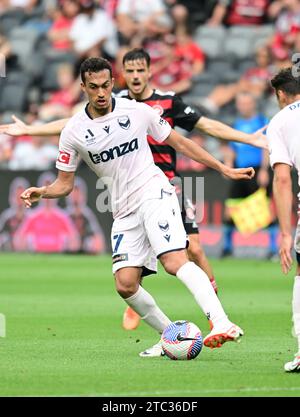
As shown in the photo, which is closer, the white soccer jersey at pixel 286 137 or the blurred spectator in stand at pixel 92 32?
the white soccer jersey at pixel 286 137

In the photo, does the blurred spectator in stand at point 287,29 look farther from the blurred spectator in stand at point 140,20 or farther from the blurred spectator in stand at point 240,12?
the blurred spectator in stand at point 140,20

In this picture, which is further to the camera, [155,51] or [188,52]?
[188,52]

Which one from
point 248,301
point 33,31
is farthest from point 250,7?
point 248,301

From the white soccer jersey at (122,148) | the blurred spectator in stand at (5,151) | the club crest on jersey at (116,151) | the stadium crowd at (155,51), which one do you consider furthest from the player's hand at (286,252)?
the blurred spectator in stand at (5,151)

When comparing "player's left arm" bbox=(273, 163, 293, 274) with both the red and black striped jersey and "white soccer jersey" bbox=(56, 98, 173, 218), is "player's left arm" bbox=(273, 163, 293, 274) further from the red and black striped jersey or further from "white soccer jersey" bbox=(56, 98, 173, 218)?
the red and black striped jersey

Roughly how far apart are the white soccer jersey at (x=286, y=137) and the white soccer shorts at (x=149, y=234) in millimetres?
1268

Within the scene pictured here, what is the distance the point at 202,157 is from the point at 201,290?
→ 3.73 ft

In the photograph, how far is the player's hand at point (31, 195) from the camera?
9414 millimetres

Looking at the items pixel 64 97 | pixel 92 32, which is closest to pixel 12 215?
pixel 64 97

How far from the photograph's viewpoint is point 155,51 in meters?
24.0

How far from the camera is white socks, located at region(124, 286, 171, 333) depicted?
9.38 m

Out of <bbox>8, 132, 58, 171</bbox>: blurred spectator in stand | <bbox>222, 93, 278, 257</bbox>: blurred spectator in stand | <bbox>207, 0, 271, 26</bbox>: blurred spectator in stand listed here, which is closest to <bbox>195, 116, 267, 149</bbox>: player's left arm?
<bbox>222, 93, 278, 257</bbox>: blurred spectator in stand

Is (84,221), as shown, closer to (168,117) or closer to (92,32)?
(92,32)

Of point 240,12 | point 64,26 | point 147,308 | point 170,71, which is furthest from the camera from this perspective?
point 64,26
